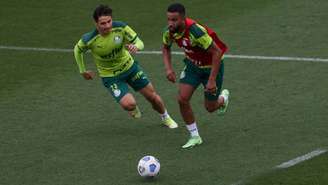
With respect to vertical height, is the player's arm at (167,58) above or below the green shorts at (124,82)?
above

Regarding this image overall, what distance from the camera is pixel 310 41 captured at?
18.6 meters

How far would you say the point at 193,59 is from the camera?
43.4ft

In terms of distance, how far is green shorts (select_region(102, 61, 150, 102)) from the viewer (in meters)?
13.9

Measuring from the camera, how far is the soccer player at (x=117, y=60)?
45.1 feet

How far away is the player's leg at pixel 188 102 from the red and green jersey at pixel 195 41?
0.66 feet

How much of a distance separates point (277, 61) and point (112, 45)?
463cm

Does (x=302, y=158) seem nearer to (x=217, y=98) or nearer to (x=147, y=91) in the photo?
(x=217, y=98)

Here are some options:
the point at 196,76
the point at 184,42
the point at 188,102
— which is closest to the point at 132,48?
the point at 184,42

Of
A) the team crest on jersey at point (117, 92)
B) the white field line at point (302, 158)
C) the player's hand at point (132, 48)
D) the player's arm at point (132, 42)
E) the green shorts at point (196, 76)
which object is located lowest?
the team crest on jersey at point (117, 92)

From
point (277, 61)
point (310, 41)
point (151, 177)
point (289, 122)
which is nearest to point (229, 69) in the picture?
point (277, 61)

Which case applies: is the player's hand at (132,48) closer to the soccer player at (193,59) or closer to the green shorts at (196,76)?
the soccer player at (193,59)

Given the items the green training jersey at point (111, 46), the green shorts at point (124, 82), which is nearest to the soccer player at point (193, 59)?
the green training jersey at point (111, 46)

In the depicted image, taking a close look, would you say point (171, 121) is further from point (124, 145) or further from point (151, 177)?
point (151, 177)

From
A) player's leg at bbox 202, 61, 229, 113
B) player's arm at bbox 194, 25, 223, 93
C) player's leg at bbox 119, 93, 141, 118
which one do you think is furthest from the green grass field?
player's arm at bbox 194, 25, 223, 93
